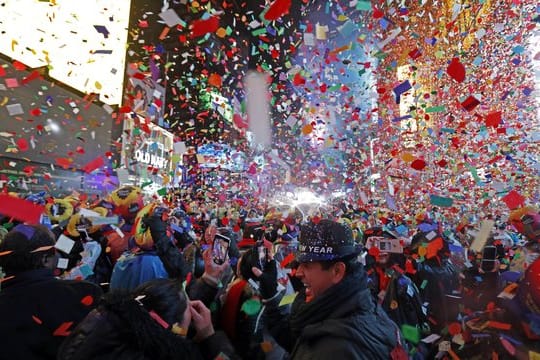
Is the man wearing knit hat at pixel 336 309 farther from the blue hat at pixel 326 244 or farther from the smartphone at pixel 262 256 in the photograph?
the smartphone at pixel 262 256

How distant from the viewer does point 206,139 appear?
147 feet

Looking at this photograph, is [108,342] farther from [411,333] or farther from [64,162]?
[64,162]

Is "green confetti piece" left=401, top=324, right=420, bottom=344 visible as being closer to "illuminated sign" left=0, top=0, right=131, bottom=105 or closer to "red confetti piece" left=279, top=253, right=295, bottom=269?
"red confetti piece" left=279, top=253, right=295, bottom=269

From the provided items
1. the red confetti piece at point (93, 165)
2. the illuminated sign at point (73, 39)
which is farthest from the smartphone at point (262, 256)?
the red confetti piece at point (93, 165)

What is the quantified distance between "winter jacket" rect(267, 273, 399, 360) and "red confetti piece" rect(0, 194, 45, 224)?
494cm

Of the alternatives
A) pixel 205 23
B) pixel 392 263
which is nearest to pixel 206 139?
pixel 205 23

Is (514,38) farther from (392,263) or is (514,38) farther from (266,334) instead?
(266,334)

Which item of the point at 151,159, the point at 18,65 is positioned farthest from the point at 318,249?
the point at 151,159

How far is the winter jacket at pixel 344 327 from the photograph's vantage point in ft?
4.88

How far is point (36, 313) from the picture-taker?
2281 millimetres

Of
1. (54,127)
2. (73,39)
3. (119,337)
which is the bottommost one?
(119,337)

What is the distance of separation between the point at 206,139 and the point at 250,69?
26.0 m

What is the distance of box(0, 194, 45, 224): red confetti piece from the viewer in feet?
17.4

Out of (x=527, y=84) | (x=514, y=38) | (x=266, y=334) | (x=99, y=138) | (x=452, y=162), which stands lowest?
(x=266, y=334)
